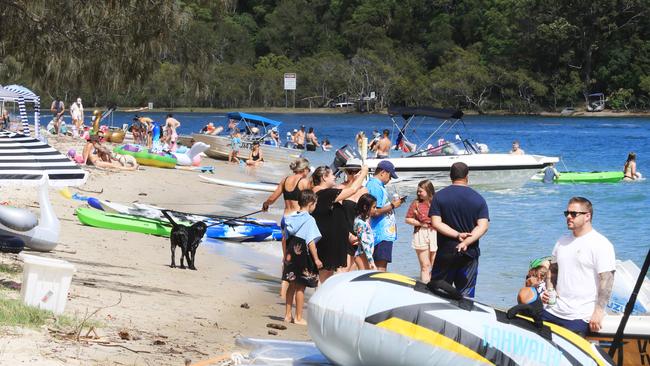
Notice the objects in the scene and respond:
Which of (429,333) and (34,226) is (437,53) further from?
(429,333)

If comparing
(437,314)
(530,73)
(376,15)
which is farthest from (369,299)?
(376,15)

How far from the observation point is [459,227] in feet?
28.2

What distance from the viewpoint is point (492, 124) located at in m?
90.9

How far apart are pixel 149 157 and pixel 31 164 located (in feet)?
32.3

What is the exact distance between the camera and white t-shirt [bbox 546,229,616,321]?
6941mm

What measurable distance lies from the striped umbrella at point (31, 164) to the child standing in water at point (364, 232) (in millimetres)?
10407

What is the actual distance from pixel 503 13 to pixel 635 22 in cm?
1875

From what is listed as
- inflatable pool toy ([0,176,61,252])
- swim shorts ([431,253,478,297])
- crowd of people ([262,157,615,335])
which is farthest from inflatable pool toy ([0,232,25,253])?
swim shorts ([431,253,478,297])

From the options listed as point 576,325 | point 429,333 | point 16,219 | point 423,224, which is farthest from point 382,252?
point 429,333

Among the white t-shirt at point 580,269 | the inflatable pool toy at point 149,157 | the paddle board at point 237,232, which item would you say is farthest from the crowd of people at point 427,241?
the inflatable pool toy at point 149,157

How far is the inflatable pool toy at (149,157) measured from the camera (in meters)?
29.8

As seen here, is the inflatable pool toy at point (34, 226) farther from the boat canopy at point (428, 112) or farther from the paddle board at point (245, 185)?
the boat canopy at point (428, 112)

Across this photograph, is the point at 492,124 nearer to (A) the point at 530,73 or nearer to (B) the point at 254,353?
(A) the point at 530,73

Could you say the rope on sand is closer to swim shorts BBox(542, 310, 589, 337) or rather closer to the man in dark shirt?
the man in dark shirt
